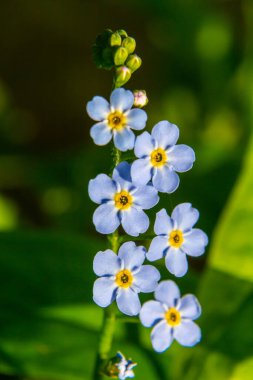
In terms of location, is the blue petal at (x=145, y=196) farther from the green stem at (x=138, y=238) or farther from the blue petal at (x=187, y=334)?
the blue petal at (x=187, y=334)

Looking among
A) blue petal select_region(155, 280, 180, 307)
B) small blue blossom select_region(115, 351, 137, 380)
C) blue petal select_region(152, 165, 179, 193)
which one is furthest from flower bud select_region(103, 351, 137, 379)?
blue petal select_region(152, 165, 179, 193)

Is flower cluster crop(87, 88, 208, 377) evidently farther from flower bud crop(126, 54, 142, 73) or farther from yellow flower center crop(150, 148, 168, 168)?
flower bud crop(126, 54, 142, 73)

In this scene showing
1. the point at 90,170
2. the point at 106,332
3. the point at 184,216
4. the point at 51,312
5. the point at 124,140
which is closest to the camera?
the point at 124,140

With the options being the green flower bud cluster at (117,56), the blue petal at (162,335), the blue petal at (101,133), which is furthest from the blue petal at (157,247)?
the green flower bud cluster at (117,56)

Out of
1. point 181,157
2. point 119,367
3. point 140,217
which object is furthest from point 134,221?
point 119,367

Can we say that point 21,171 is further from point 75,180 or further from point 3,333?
point 3,333

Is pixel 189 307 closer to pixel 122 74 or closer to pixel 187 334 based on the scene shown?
pixel 187 334
